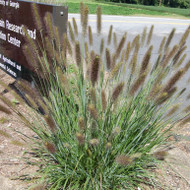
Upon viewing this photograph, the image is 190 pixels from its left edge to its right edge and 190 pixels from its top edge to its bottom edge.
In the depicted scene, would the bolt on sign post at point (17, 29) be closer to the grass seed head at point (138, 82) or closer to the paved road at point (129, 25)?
the grass seed head at point (138, 82)

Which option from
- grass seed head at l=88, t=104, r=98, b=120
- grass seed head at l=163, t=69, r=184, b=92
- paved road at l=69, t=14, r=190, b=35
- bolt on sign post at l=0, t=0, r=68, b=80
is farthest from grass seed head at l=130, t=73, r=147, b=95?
paved road at l=69, t=14, r=190, b=35

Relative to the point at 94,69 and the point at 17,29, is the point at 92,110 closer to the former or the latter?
the point at 94,69

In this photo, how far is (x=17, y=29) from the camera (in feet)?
12.0

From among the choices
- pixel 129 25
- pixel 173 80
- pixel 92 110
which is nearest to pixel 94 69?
pixel 92 110

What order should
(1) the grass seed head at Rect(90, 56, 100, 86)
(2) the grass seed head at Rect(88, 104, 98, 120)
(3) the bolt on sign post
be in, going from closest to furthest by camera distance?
(2) the grass seed head at Rect(88, 104, 98, 120), (1) the grass seed head at Rect(90, 56, 100, 86), (3) the bolt on sign post

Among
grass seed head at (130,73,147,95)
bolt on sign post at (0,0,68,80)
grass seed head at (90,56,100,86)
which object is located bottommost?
bolt on sign post at (0,0,68,80)

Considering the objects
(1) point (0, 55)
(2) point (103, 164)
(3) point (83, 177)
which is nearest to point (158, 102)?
(2) point (103, 164)

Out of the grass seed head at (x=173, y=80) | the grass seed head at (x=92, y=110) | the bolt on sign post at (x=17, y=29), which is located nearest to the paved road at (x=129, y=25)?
the bolt on sign post at (x=17, y=29)

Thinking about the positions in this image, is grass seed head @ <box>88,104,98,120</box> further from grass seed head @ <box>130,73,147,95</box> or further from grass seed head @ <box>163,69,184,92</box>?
grass seed head @ <box>163,69,184,92</box>

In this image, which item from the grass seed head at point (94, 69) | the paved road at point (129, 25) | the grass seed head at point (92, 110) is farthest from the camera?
the paved road at point (129, 25)

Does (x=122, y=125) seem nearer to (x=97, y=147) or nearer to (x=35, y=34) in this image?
(x=97, y=147)

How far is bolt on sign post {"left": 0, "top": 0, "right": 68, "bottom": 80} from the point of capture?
9.72 feet

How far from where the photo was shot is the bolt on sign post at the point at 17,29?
2964mm

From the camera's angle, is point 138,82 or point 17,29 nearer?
point 138,82
